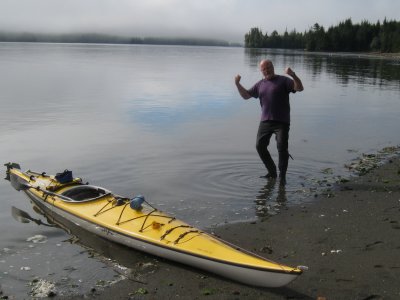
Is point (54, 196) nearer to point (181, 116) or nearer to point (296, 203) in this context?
point (296, 203)

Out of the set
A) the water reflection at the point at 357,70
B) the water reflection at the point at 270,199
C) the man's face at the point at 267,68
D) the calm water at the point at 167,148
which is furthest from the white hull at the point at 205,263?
the water reflection at the point at 357,70

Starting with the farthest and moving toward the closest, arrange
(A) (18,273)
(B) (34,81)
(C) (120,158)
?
(B) (34,81) → (C) (120,158) → (A) (18,273)

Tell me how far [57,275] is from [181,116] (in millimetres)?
16314

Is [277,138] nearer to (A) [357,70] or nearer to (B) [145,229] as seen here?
(B) [145,229]

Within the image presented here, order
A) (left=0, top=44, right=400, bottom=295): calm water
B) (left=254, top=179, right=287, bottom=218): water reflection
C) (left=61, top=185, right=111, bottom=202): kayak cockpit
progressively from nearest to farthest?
1. (left=0, top=44, right=400, bottom=295): calm water
2. (left=254, top=179, right=287, bottom=218): water reflection
3. (left=61, top=185, right=111, bottom=202): kayak cockpit

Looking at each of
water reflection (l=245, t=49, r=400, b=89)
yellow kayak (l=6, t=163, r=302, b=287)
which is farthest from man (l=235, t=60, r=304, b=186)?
water reflection (l=245, t=49, r=400, b=89)

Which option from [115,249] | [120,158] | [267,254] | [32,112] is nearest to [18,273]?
[115,249]

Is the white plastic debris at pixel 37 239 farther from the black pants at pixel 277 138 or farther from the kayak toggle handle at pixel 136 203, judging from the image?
the black pants at pixel 277 138

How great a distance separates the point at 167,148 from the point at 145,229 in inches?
338

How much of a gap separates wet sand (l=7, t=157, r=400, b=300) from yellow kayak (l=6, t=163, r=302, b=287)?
8.9 inches

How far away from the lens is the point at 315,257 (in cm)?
686

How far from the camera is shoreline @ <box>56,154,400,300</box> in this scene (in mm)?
5902

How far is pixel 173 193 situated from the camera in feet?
36.8

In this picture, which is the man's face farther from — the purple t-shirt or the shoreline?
the shoreline
